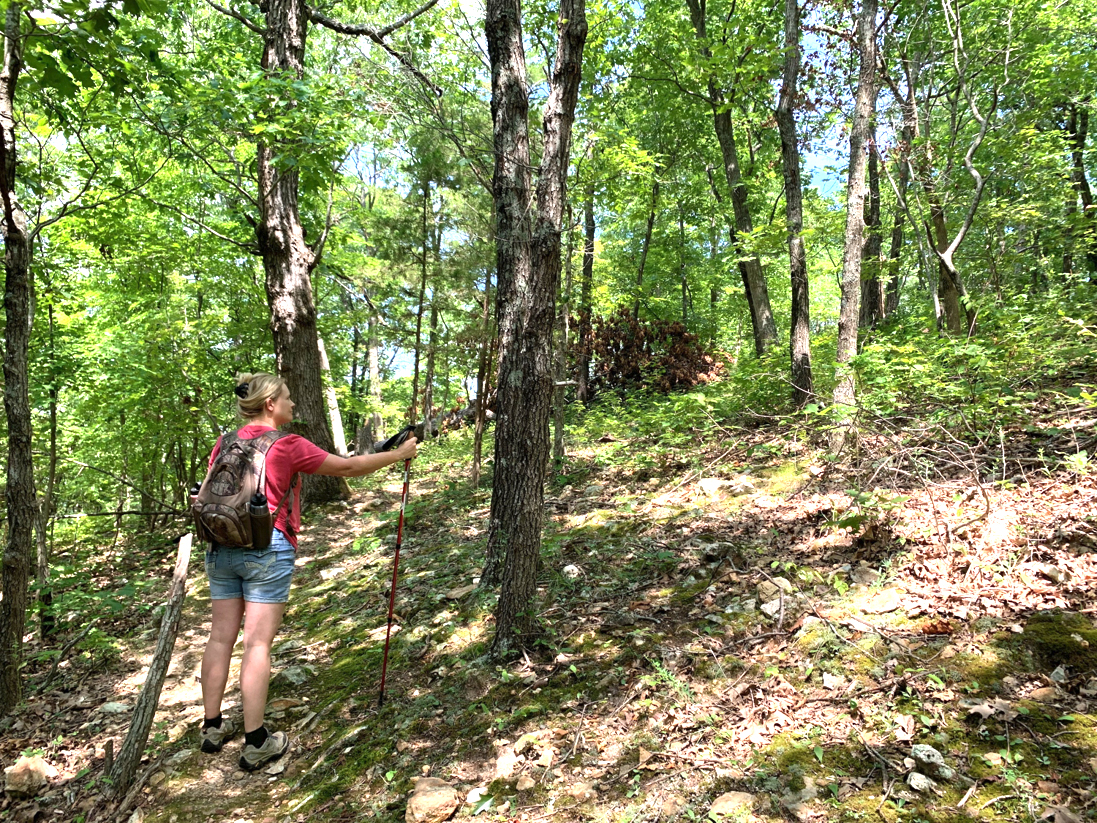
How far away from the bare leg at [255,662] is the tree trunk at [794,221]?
A: 7047 millimetres

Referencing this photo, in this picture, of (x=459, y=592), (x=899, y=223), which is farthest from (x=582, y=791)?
(x=899, y=223)

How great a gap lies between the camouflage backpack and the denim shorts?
0.10 metres

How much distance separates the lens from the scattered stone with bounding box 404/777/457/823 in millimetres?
2598

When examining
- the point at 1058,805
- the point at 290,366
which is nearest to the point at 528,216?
the point at 1058,805

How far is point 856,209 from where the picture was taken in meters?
6.04

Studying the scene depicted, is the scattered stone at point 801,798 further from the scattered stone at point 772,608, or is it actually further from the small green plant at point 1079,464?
the small green plant at point 1079,464

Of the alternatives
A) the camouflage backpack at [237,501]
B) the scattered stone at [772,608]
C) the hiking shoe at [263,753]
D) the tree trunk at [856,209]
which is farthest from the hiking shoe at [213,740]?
the tree trunk at [856,209]

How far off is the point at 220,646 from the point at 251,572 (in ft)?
1.85

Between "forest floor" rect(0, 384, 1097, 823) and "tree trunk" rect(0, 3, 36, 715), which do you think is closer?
"forest floor" rect(0, 384, 1097, 823)

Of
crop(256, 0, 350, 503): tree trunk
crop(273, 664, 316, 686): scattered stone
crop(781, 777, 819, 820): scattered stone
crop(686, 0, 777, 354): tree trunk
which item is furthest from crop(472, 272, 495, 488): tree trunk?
crop(781, 777, 819, 820): scattered stone

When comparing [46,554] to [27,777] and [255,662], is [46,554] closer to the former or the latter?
[27,777]

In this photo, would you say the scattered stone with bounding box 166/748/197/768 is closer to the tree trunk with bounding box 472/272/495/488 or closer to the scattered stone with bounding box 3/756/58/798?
the scattered stone with bounding box 3/756/58/798

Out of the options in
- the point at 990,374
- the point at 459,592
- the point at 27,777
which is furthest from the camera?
the point at 990,374

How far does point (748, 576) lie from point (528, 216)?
3.16 m
